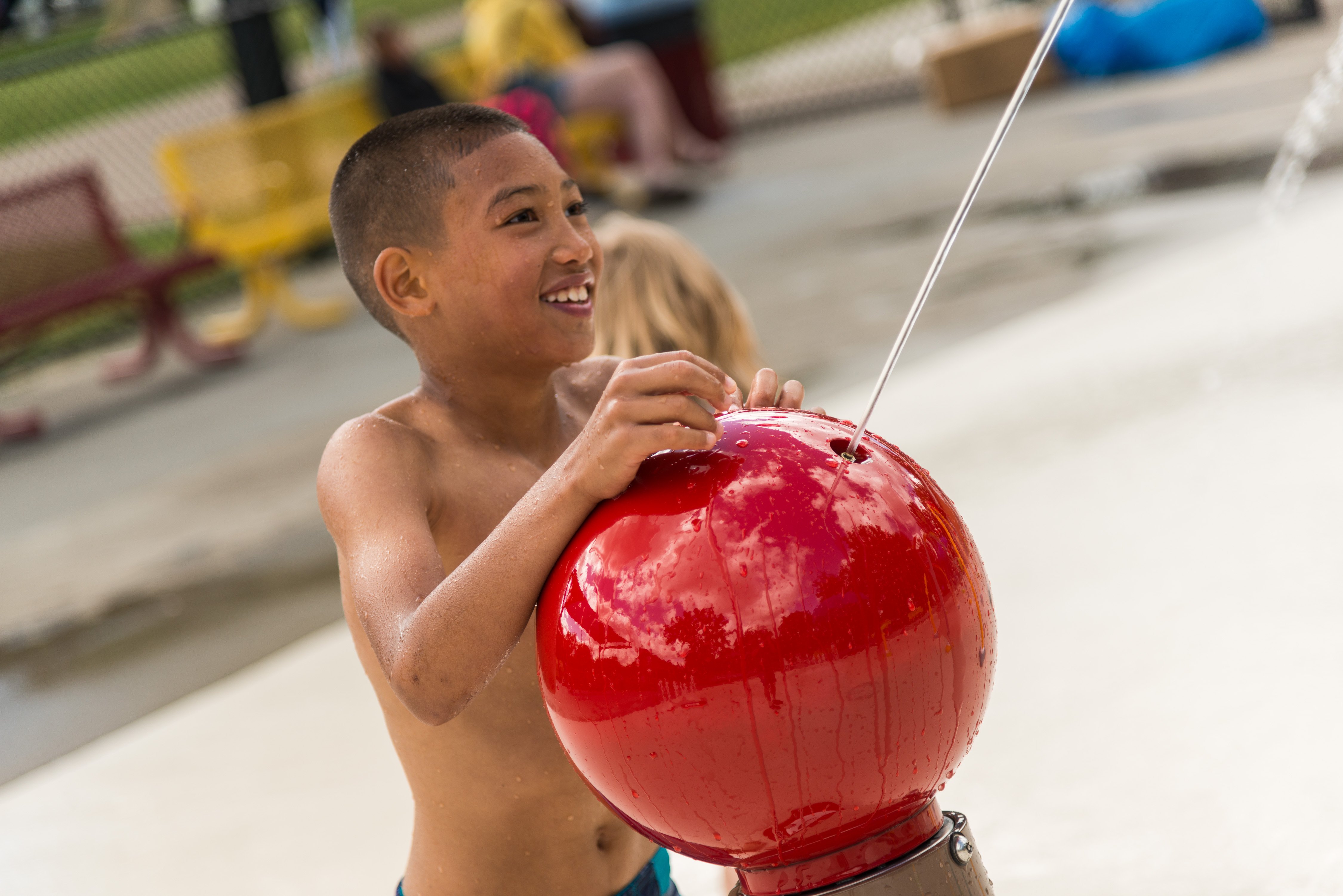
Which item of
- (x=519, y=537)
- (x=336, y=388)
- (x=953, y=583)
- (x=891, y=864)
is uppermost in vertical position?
(x=519, y=537)

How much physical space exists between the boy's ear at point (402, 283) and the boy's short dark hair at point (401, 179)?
16 mm

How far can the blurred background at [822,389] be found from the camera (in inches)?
118

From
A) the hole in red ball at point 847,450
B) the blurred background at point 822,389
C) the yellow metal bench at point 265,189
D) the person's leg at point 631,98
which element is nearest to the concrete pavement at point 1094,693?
the blurred background at point 822,389

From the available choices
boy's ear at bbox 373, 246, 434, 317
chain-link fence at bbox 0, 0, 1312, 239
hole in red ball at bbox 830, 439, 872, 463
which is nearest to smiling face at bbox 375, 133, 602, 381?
boy's ear at bbox 373, 246, 434, 317

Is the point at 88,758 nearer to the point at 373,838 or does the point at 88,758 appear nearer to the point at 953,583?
the point at 373,838

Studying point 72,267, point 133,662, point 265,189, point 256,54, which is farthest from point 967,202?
point 256,54

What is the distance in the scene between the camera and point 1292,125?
28.1 feet

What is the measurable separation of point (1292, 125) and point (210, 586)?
656cm

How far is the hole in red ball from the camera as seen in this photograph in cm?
137

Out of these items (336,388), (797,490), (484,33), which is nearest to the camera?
(797,490)

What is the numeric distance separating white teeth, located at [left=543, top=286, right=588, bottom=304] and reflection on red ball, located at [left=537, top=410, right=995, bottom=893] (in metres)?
0.28

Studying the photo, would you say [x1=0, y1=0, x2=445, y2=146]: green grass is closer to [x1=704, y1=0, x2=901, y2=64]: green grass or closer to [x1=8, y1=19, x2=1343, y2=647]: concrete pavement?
[x1=8, y1=19, x2=1343, y2=647]: concrete pavement

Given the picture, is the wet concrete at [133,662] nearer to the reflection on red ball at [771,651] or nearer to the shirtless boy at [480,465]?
the shirtless boy at [480,465]

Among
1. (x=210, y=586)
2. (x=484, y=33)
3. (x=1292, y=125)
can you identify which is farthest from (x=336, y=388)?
(x=1292, y=125)
